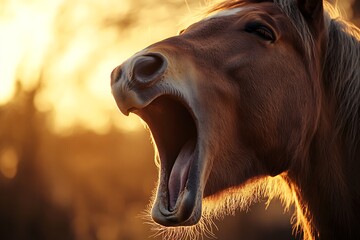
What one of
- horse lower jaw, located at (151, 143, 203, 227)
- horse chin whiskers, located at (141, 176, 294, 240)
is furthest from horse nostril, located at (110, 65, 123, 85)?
horse chin whiskers, located at (141, 176, 294, 240)

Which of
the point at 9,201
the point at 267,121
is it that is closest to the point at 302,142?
the point at 267,121

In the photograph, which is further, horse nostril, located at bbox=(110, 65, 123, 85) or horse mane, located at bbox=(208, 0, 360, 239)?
horse mane, located at bbox=(208, 0, 360, 239)

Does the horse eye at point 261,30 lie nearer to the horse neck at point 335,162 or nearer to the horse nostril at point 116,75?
the horse neck at point 335,162

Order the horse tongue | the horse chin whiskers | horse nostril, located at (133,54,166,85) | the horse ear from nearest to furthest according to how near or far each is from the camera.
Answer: horse nostril, located at (133,54,166,85)
the horse tongue
the horse chin whiskers
the horse ear

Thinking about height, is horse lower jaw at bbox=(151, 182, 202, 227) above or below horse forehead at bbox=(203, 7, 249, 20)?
below

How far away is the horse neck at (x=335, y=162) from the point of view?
12.4 feet

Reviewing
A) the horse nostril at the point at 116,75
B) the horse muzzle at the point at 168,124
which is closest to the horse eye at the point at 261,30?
the horse muzzle at the point at 168,124

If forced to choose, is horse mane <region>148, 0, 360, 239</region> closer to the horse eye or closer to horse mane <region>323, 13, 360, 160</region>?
horse mane <region>323, 13, 360, 160</region>

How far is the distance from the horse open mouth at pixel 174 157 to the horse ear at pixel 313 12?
84cm

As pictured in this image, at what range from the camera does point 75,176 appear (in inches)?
864

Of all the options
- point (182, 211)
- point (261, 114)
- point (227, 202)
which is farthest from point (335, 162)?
point (182, 211)

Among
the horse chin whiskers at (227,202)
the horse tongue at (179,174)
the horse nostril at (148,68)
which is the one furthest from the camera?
the horse chin whiskers at (227,202)

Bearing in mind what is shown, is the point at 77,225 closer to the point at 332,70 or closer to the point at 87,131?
the point at 87,131

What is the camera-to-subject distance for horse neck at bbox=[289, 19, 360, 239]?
379 cm
